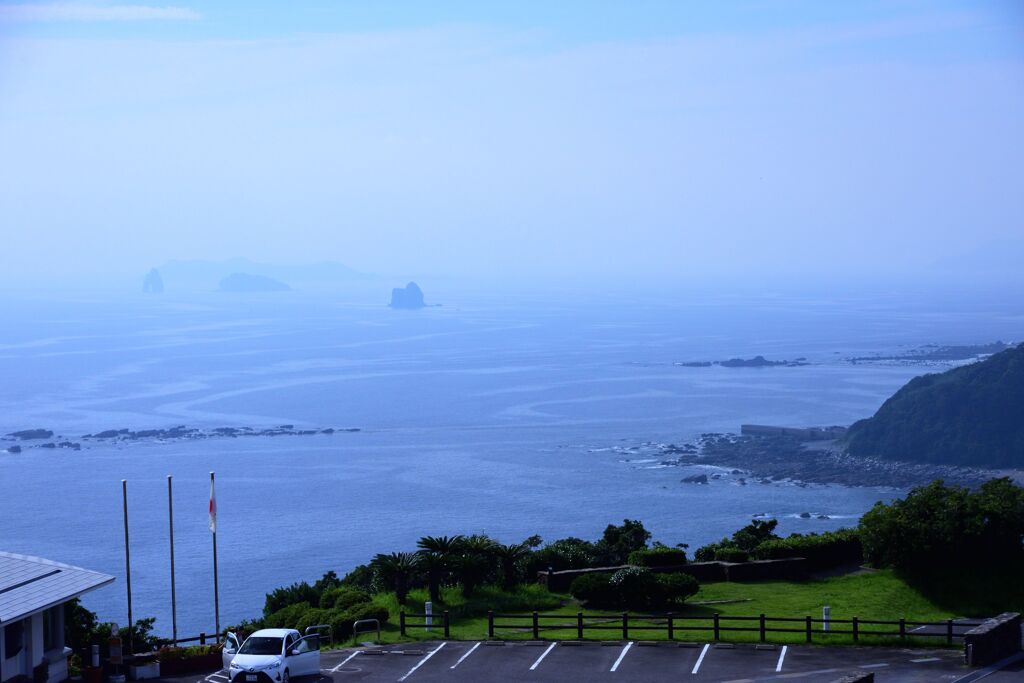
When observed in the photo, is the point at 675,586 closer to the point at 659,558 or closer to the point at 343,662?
the point at 659,558

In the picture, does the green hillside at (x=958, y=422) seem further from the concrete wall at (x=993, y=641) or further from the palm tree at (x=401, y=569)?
the concrete wall at (x=993, y=641)

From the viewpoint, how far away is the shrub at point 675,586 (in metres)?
35.0

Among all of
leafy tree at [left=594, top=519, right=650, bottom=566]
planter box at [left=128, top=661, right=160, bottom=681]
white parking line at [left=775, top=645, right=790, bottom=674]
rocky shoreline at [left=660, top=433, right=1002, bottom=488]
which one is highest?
planter box at [left=128, top=661, right=160, bottom=681]

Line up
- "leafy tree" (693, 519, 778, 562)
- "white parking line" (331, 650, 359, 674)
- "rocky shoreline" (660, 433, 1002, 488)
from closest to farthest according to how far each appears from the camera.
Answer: "white parking line" (331, 650, 359, 674) < "leafy tree" (693, 519, 778, 562) < "rocky shoreline" (660, 433, 1002, 488)

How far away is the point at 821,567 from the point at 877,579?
2.80 meters

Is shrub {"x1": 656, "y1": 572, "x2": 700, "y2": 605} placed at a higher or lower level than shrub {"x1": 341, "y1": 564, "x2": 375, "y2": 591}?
higher

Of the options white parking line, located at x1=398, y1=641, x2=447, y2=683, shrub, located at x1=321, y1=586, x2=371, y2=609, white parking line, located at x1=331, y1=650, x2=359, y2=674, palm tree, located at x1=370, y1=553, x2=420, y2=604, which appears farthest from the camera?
palm tree, located at x1=370, y1=553, x2=420, y2=604

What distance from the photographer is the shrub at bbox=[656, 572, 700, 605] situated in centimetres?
3497

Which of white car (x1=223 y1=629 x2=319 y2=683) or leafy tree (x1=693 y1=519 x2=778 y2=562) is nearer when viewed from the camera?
white car (x1=223 y1=629 x2=319 y2=683)

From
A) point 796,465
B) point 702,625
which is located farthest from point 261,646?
point 796,465

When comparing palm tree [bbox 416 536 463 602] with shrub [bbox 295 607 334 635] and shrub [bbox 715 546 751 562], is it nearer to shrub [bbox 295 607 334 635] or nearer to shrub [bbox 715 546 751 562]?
shrub [bbox 295 607 334 635]

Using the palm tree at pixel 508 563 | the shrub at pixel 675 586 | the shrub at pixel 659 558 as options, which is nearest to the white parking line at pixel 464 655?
the shrub at pixel 675 586

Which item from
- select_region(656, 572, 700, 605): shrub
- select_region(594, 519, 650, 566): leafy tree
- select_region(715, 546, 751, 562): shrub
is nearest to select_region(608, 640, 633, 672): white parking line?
select_region(656, 572, 700, 605): shrub

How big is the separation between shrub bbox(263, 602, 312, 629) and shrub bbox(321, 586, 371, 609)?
2.00ft
